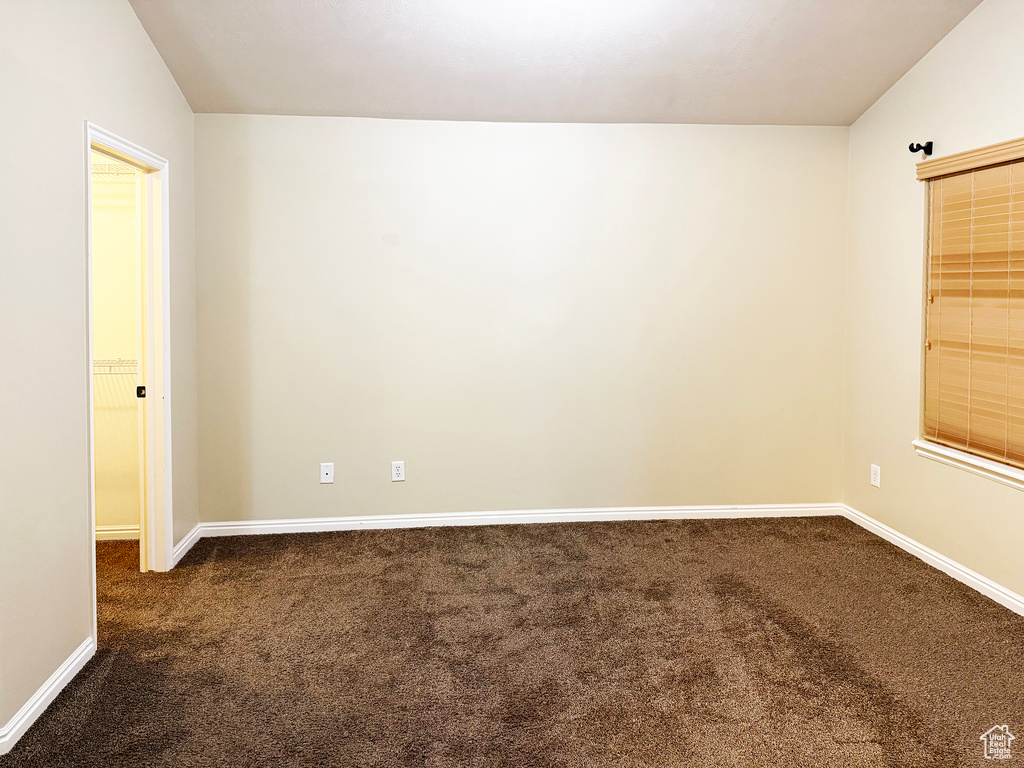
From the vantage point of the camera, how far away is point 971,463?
9.95 feet

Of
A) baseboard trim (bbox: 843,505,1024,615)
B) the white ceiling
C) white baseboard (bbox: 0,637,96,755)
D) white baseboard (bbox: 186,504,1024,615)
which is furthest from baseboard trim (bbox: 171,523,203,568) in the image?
baseboard trim (bbox: 843,505,1024,615)

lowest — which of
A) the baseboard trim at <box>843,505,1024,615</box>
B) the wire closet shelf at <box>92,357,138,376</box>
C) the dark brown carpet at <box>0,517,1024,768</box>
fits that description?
the dark brown carpet at <box>0,517,1024,768</box>

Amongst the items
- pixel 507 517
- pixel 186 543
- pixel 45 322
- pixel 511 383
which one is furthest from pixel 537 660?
pixel 186 543

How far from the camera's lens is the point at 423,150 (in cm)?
374

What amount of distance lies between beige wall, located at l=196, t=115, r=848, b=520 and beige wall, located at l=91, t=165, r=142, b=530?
386mm

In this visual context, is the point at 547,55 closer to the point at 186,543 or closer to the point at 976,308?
the point at 976,308

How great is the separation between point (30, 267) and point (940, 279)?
3.96 meters

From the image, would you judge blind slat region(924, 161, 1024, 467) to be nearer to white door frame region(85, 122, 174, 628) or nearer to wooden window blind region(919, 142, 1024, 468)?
wooden window blind region(919, 142, 1024, 468)

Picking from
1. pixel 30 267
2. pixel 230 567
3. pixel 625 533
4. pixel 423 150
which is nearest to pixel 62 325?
pixel 30 267

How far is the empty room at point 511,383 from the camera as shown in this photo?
6.75ft

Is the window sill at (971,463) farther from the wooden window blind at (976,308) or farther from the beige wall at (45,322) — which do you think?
the beige wall at (45,322)

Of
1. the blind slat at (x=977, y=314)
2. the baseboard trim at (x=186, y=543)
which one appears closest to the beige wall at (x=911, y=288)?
the blind slat at (x=977, y=314)

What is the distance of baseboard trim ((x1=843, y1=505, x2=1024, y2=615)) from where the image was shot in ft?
9.33

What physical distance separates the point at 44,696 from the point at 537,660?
1.67 m
